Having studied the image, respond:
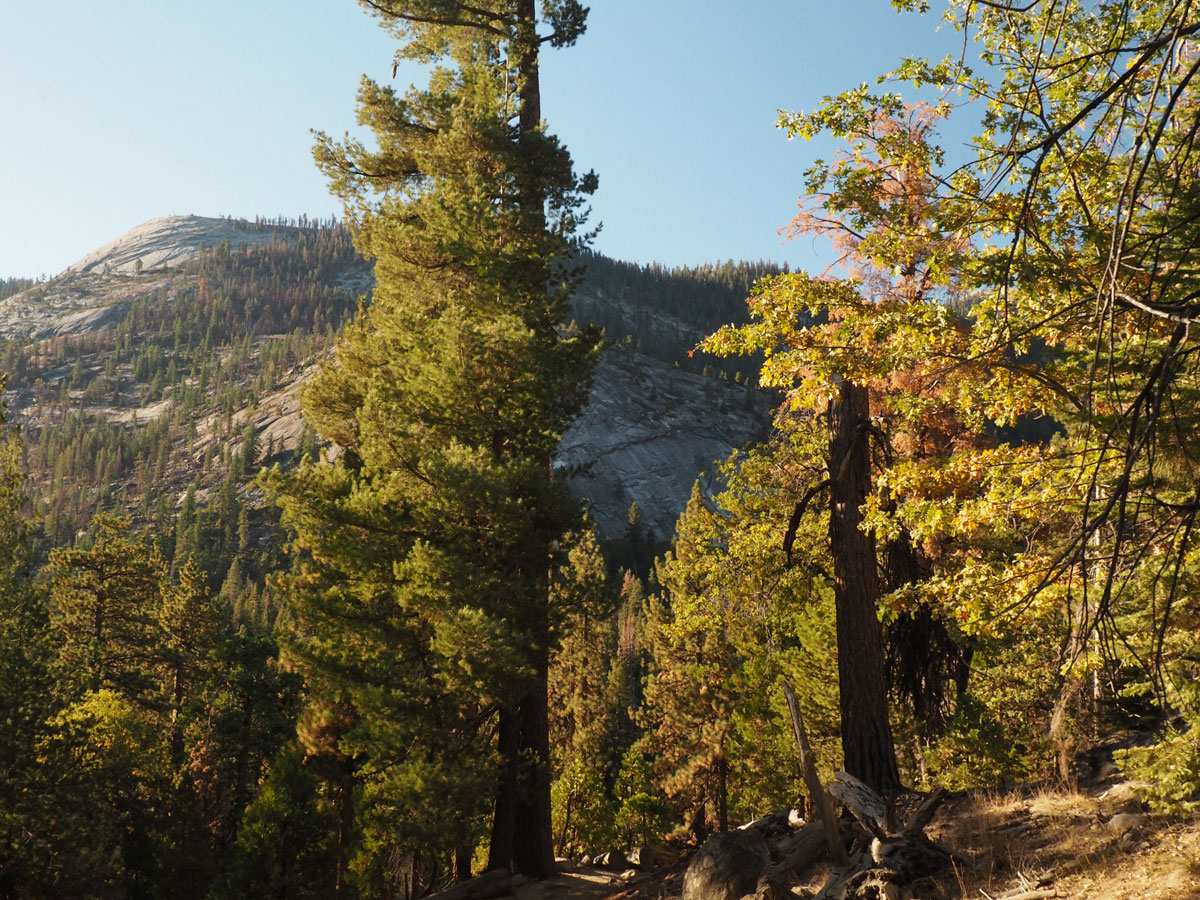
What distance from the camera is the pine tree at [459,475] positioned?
1013 cm

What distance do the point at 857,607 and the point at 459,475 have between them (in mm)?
4945

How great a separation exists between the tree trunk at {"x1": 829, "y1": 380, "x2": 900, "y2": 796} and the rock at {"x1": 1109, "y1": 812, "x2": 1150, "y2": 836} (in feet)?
7.24

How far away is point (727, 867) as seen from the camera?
21.6ft

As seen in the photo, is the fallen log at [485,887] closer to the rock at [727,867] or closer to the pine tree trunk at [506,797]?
the pine tree trunk at [506,797]

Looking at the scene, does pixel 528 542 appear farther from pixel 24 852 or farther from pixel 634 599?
pixel 634 599

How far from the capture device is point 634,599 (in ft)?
249

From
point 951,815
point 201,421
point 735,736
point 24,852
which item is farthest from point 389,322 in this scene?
point 201,421

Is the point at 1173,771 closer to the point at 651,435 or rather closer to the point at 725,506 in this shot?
the point at 725,506

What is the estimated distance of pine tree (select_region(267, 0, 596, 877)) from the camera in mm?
10133

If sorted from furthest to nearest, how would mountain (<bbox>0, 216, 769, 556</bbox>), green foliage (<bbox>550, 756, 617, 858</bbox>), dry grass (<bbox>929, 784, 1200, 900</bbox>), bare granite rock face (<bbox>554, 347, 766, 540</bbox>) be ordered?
mountain (<bbox>0, 216, 769, 556</bbox>) → bare granite rock face (<bbox>554, 347, 766, 540</bbox>) → green foliage (<bbox>550, 756, 617, 858</bbox>) → dry grass (<bbox>929, 784, 1200, 900</bbox>)

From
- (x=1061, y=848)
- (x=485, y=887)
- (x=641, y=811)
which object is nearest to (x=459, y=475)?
(x=485, y=887)

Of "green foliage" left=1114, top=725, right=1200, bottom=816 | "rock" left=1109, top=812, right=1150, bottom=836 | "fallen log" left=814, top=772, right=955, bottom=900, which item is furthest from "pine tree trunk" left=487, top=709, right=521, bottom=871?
"green foliage" left=1114, top=725, right=1200, bottom=816

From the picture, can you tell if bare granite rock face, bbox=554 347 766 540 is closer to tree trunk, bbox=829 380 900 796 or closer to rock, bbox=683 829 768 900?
tree trunk, bbox=829 380 900 796

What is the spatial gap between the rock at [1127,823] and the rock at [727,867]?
255 cm
